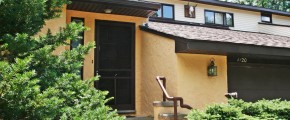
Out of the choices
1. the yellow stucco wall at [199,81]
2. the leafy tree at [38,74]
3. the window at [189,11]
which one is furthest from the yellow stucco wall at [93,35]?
the window at [189,11]

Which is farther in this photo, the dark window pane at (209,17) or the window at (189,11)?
the dark window pane at (209,17)

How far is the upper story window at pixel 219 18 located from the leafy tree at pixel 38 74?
12428mm

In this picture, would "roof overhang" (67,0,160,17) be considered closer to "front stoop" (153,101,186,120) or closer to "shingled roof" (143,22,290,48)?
"shingled roof" (143,22,290,48)

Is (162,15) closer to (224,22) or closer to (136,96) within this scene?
(224,22)

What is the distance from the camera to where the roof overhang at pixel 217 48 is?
738cm

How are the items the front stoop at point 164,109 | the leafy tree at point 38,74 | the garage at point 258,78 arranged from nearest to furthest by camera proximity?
the leafy tree at point 38,74 → the front stoop at point 164,109 → the garage at point 258,78

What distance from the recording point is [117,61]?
8656 mm

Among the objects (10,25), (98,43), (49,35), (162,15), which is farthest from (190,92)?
(162,15)

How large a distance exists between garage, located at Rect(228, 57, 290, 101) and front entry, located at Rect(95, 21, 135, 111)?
117 inches

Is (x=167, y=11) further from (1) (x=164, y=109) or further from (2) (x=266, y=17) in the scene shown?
(1) (x=164, y=109)

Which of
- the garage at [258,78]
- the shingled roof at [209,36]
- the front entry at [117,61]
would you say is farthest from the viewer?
the garage at [258,78]

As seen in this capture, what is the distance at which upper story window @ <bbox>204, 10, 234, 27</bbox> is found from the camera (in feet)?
52.9

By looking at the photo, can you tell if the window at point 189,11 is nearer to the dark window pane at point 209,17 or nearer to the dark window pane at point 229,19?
the dark window pane at point 209,17

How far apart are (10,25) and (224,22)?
45.7ft
